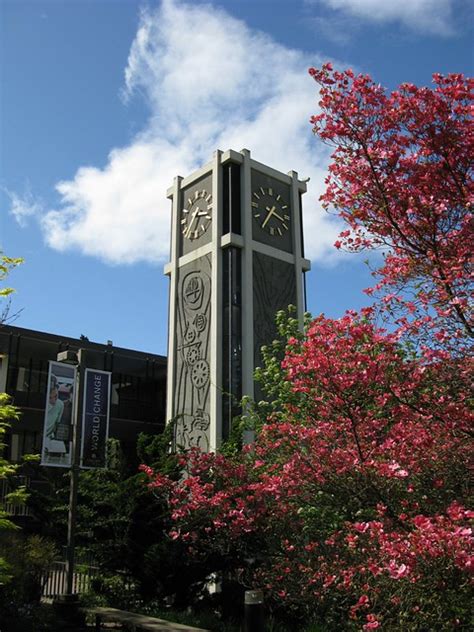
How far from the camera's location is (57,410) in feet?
57.5

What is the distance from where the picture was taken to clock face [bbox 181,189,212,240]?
23.4 metres

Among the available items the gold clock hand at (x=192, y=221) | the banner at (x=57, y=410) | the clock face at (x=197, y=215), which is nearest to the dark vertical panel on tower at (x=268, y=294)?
the clock face at (x=197, y=215)

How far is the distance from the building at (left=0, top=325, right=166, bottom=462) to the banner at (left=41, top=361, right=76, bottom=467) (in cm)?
703

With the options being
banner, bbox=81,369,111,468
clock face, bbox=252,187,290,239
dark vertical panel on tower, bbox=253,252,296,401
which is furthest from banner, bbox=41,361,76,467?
clock face, bbox=252,187,290,239

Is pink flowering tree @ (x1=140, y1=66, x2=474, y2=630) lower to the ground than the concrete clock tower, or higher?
lower

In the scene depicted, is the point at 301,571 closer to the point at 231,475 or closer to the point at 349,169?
the point at 231,475

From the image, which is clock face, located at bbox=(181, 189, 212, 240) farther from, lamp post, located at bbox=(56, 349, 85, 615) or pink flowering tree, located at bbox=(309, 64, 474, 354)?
pink flowering tree, located at bbox=(309, 64, 474, 354)

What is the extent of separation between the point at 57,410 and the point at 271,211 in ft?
38.6

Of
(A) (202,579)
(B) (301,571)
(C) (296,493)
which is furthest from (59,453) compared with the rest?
(C) (296,493)

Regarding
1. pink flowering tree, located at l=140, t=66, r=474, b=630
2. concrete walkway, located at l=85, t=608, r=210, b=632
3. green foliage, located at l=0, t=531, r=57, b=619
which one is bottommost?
concrete walkway, located at l=85, t=608, r=210, b=632

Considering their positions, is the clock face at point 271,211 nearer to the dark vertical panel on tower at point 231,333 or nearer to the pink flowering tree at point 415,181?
the dark vertical panel on tower at point 231,333

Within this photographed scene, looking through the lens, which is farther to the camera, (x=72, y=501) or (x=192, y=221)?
(x=192, y=221)

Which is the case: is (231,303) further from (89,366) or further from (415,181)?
(415,181)

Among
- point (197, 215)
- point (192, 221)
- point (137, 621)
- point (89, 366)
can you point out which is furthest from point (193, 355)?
point (137, 621)
